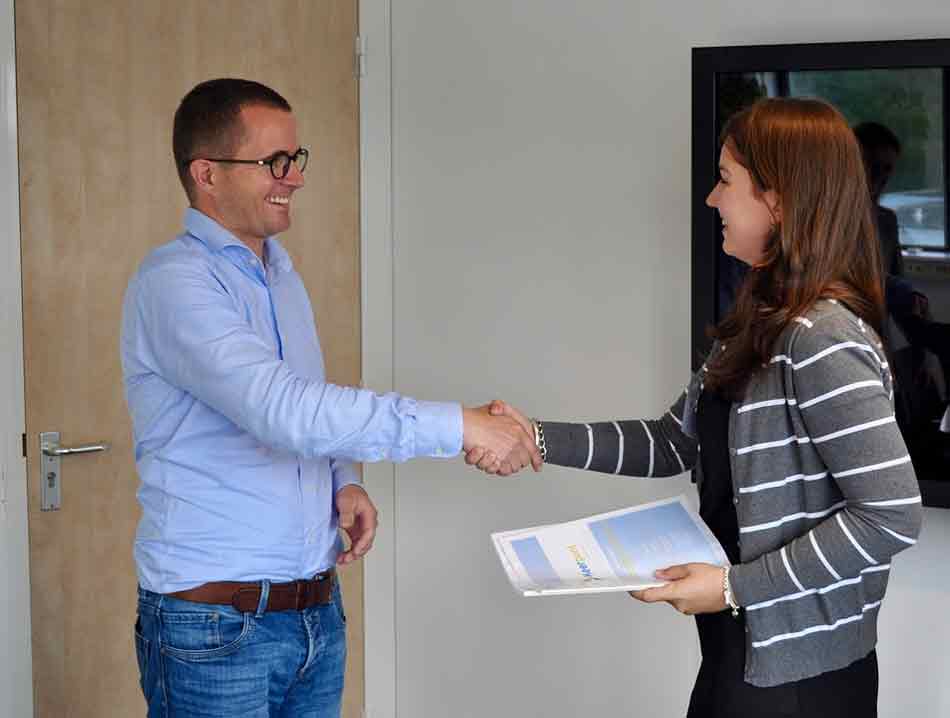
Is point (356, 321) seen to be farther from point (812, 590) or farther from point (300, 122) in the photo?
point (812, 590)

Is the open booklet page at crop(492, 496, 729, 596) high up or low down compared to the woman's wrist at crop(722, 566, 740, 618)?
up

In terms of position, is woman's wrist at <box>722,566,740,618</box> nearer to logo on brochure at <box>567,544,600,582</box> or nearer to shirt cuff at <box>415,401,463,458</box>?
logo on brochure at <box>567,544,600,582</box>

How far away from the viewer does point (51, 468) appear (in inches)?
96.5

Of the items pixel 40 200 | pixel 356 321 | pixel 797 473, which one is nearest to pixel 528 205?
pixel 356 321

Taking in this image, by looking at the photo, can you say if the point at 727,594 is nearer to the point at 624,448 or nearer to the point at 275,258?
the point at 624,448

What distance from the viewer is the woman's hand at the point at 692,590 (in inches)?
70.0

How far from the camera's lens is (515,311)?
311cm

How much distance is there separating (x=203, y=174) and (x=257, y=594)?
2.18ft

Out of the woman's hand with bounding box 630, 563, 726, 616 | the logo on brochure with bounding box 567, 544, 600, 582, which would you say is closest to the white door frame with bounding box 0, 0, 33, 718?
the logo on brochure with bounding box 567, 544, 600, 582

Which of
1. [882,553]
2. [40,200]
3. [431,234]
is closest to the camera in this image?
[882,553]

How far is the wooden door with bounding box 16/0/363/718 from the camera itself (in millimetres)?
2398

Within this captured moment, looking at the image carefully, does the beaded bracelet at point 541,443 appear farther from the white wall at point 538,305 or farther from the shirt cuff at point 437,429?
the white wall at point 538,305

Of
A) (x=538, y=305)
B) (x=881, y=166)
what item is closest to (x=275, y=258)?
(x=538, y=305)

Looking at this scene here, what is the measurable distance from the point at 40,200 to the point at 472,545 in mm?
1433
